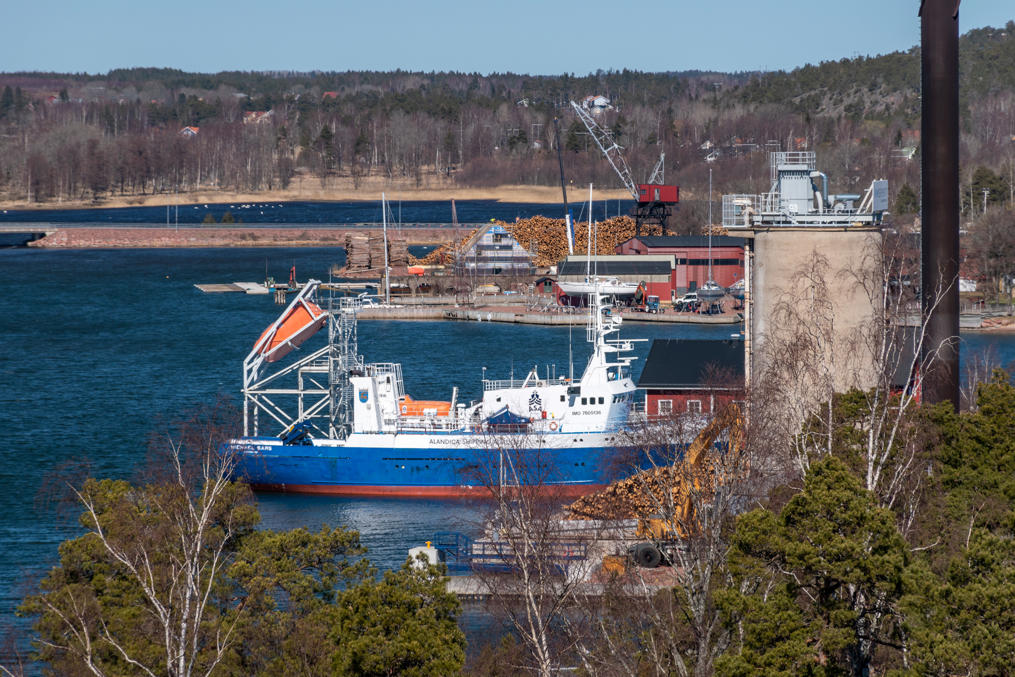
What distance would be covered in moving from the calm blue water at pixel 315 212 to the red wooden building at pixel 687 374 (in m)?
61.7

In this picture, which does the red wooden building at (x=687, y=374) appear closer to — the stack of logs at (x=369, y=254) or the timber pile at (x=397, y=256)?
the timber pile at (x=397, y=256)

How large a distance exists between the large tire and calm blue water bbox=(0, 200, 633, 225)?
70109mm

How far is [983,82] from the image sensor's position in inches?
4311

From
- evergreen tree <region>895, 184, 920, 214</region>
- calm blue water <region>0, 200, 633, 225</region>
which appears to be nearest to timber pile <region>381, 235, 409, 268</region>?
evergreen tree <region>895, 184, 920, 214</region>

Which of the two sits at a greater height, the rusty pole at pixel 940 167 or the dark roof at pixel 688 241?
the rusty pole at pixel 940 167

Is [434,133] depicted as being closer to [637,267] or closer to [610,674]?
[637,267]

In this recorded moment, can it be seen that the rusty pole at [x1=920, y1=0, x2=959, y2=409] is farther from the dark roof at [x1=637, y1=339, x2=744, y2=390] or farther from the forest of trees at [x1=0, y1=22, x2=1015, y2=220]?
the forest of trees at [x1=0, y1=22, x2=1015, y2=220]

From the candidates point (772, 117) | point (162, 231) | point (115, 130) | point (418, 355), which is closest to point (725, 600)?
point (418, 355)

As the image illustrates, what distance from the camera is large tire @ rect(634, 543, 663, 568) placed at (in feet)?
52.0

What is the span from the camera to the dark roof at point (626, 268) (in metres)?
49.9

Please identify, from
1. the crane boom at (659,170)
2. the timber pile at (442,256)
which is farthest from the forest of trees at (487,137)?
the timber pile at (442,256)

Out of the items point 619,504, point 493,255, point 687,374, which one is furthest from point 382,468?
point 493,255

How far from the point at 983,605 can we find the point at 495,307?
40759 millimetres

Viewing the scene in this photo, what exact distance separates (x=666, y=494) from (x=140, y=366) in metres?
24.8
